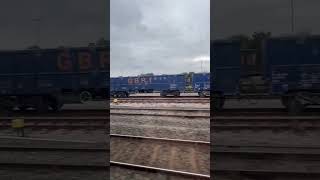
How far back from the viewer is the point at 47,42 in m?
7.51

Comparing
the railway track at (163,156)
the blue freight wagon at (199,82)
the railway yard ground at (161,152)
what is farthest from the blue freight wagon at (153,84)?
the railway track at (163,156)

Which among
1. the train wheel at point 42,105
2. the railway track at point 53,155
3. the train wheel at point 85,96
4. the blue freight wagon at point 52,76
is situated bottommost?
the railway track at point 53,155

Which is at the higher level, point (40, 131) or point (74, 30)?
point (74, 30)

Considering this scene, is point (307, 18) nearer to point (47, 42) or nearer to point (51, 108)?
point (47, 42)

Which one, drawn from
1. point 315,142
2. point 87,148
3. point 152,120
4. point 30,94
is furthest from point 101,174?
point 152,120

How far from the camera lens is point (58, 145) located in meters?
8.90

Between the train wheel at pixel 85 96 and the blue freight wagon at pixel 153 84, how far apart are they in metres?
34.0

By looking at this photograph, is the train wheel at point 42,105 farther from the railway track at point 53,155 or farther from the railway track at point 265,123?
the railway track at point 265,123

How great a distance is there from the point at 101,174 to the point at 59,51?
230 centimetres

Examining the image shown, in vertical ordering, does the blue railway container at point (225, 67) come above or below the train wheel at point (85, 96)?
above

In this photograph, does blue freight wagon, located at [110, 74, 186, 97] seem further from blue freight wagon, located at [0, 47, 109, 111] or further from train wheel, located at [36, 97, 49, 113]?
train wheel, located at [36, 97, 49, 113]

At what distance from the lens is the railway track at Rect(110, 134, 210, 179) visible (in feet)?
25.8

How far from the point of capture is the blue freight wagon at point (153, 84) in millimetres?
44753

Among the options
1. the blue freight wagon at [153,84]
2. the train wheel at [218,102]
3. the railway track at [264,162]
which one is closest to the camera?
the railway track at [264,162]
